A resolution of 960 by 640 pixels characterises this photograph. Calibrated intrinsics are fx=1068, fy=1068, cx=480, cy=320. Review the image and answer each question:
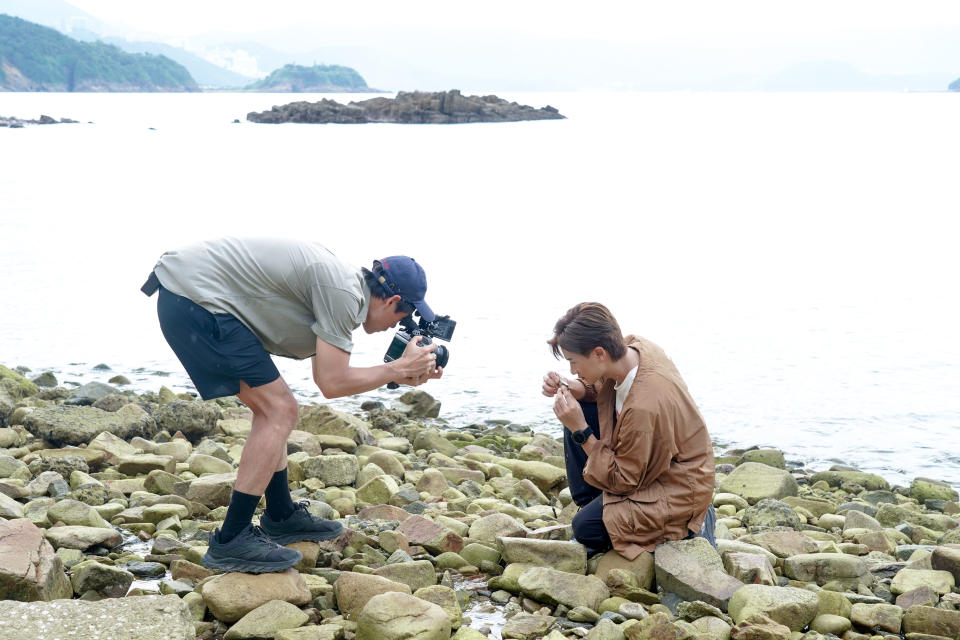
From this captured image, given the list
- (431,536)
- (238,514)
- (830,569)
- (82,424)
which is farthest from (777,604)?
(82,424)

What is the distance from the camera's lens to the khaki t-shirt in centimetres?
438

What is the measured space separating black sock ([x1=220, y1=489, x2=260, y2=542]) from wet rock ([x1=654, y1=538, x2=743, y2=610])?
180 centimetres

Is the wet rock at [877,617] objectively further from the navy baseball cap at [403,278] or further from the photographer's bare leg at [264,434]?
the photographer's bare leg at [264,434]

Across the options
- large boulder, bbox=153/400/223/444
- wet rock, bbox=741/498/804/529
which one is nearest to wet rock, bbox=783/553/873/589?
wet rock, bbox=741/498/804/529

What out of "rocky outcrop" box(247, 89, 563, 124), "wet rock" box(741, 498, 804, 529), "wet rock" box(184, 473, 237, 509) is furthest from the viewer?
"rocky outcrop" box(247, 89, 563, 124)

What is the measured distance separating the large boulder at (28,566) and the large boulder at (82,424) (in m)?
2.72

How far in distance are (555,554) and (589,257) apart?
54.1 feet

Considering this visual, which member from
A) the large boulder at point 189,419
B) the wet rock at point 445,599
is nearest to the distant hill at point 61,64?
the large boulder at point 189,419

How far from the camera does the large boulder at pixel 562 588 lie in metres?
4.58

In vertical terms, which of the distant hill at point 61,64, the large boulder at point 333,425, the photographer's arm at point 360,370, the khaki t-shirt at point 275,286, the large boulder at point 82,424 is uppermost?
the distant hill at point 61,64

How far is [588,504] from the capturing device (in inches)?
203

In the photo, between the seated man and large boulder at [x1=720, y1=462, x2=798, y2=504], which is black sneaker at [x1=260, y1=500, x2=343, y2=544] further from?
large boulder at [x1=720, y1=462, x2=798, y2=504]

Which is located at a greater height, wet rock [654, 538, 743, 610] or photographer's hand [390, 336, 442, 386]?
photographer's hand [390, 336, 442, 386]

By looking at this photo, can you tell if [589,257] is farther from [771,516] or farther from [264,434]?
[264,434]
